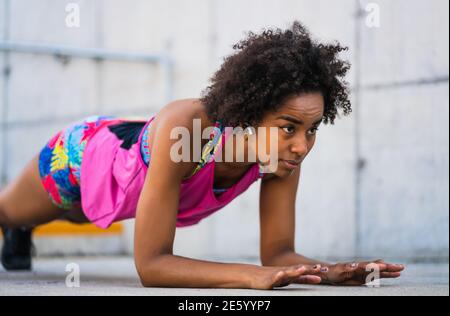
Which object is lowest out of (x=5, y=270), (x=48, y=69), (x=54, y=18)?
(x=5, y=270)

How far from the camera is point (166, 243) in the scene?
2861mm

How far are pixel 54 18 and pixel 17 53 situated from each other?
62 cm

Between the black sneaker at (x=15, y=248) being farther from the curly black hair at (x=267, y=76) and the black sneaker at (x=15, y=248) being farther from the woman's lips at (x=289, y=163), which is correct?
the woman's lips at (x=289, y=163)

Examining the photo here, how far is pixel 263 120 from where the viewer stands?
2.85 m

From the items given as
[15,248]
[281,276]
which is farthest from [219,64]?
[281,276]

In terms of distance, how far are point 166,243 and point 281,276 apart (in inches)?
19.4

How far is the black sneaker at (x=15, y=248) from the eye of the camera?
4324 millimetres

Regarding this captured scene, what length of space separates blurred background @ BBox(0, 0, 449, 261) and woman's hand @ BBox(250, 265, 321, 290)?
239 cm

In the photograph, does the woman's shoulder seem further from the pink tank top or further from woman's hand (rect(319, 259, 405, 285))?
woman's hand (rect(319, 259, 405, 285))

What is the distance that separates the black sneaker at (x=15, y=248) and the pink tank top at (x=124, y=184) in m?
0.90

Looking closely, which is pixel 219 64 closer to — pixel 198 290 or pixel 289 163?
pixel 289 163
